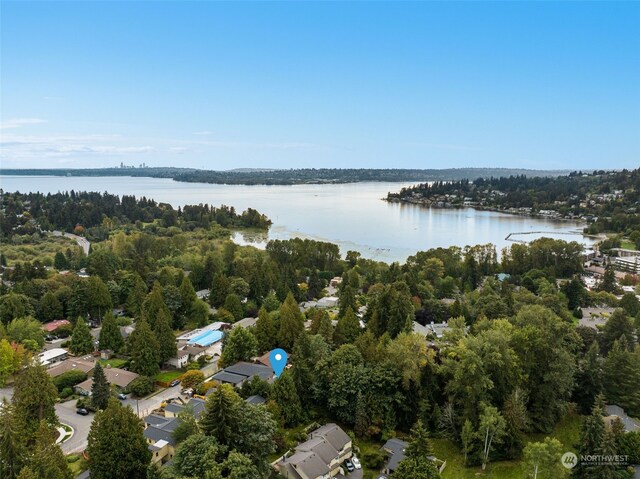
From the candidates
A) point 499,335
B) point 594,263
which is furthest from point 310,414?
point 594,263

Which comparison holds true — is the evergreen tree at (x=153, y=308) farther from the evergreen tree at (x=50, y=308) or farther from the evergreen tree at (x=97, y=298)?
the evergreen tree at (x=50, y=308)

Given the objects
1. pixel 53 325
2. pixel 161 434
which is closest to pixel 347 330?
pixel 161 434

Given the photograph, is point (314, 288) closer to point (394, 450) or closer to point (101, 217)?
point (394, 450)

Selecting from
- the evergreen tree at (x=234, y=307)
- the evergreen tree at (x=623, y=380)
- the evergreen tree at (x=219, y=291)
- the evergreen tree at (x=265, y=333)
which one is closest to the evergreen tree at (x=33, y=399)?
the evergreen tree at (x=265, y=333)

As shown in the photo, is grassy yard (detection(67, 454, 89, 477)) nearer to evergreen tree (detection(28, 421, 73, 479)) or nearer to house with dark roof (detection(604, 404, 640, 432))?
evergreen tree (detection(28, 421, 73, 479))

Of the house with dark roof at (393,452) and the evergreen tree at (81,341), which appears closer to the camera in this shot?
the house with dark roof at (393,452)
